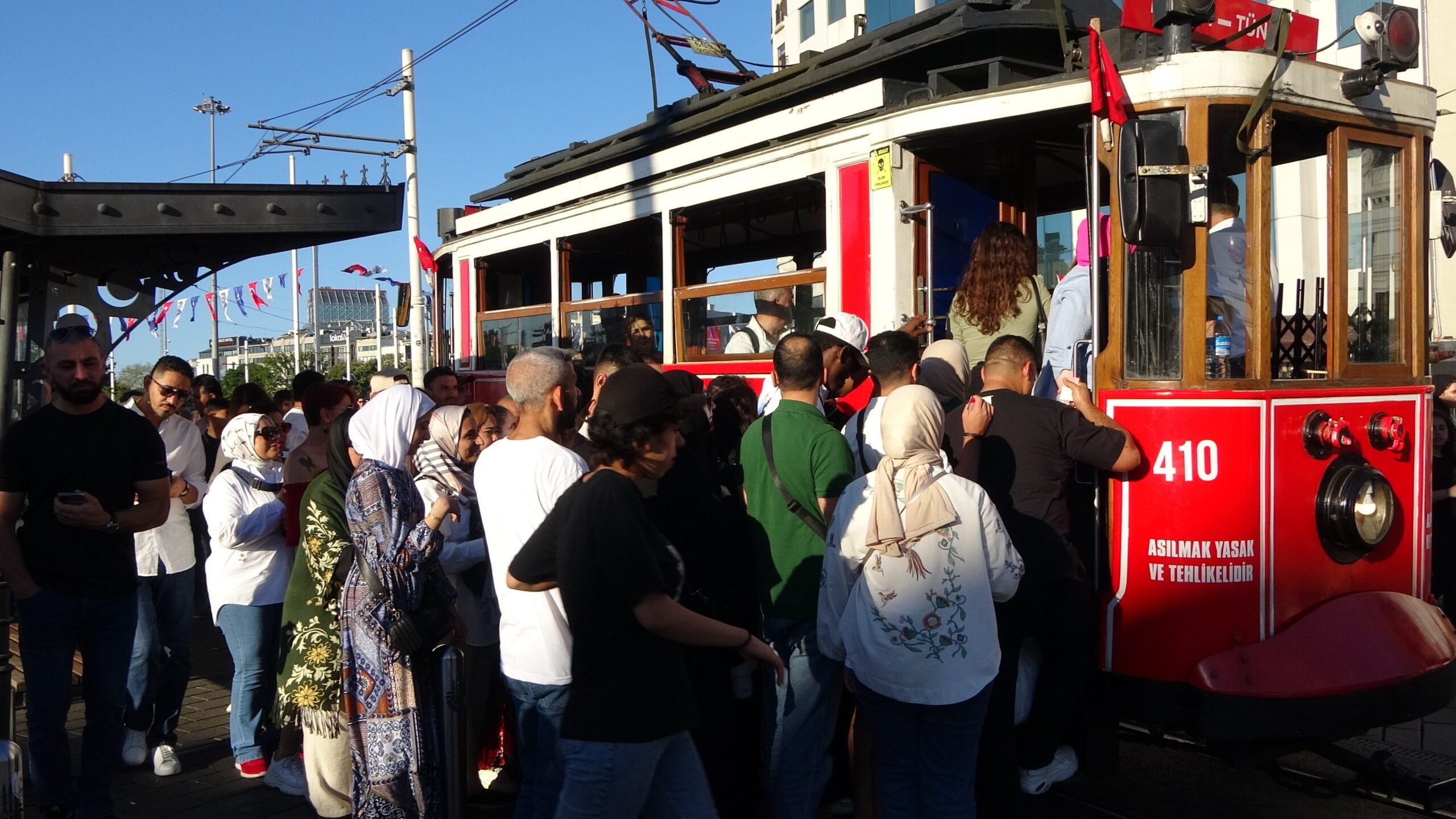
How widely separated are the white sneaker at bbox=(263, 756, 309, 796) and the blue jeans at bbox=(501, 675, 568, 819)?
1.64m

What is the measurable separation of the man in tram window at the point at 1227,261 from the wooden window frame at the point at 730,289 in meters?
1.84

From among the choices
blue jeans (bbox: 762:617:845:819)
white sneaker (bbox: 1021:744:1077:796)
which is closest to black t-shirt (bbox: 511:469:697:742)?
blue jeans (bbox: 762:617:845:819)

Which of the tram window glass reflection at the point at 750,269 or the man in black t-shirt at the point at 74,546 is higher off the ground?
the tram window glass reflection at the point at 750,269

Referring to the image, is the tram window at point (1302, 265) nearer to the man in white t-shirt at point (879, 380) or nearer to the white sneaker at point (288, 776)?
the man in white t-shirt at point (879, 380)

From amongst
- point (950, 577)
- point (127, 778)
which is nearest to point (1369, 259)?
point (950, 577)

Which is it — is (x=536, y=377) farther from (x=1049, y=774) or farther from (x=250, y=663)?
(x=1049, y=774)

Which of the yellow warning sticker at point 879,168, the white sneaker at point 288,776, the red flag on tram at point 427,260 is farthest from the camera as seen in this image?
the red flag on tram at point 427,260

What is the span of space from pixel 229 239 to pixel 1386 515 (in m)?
4.76

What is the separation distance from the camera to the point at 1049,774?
4.55 m

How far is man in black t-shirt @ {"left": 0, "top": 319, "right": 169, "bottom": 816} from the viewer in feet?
14.0

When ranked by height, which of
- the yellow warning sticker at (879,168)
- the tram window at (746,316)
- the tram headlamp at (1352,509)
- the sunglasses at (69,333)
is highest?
the yellow warning sticker at (879,168)

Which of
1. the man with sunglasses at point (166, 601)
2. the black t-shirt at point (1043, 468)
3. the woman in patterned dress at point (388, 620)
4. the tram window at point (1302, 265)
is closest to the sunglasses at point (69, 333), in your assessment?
the woman in patterned dress at point (388, 620)

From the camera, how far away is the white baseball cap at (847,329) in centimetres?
532

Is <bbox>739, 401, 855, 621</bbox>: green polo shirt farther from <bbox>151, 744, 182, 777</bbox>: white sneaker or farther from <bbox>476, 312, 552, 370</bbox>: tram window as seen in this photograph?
<bbox>476, 312, 552, 370</bbox>: tram window
